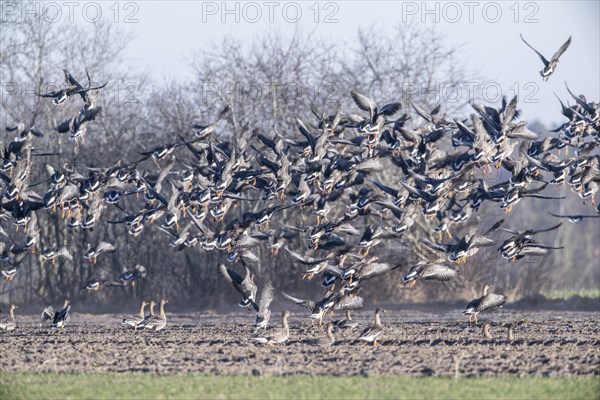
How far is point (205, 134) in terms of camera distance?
25031 millimetres

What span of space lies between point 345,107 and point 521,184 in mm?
15625

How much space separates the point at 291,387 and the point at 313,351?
413 cm

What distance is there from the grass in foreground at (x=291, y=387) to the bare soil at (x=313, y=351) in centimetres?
68

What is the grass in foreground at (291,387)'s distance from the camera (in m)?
13.7

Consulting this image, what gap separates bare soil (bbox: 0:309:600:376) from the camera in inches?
631

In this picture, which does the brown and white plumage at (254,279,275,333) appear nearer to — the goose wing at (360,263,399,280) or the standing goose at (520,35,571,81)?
the goose wing at (360,263,399,280)

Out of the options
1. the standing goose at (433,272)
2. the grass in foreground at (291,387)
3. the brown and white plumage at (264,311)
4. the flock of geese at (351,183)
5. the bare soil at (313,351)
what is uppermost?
the flock of geese at (351,183)

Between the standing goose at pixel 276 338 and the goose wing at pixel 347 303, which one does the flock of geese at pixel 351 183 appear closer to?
the goose wing at pixel 347 303

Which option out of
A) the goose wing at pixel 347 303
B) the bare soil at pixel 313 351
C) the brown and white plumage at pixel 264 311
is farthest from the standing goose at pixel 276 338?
Answer: the goose wing at pixel 347 303

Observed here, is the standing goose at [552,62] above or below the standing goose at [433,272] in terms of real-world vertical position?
above

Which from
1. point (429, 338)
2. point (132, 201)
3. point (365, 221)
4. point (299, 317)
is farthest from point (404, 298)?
point (429, 338)

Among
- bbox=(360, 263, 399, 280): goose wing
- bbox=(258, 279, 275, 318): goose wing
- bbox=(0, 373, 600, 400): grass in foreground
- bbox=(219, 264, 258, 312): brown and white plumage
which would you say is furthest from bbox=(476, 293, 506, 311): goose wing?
bbox=(0, 373, 600, 400): grass in foreground

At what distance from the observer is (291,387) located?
46.5 feet

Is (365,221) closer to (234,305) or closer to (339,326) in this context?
(234,305)
